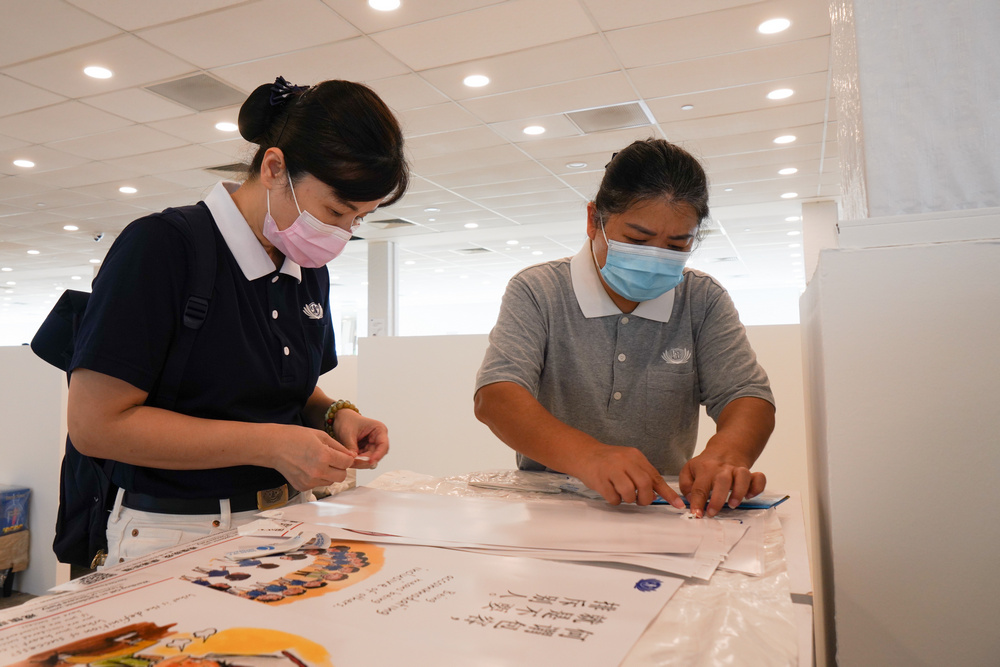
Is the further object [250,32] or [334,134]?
[250,32]

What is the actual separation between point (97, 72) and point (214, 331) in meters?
4.03

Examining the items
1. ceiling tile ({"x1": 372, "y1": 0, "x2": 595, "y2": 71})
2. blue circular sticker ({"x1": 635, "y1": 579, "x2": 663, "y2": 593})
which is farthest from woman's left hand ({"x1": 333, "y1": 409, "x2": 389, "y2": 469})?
ceiling tile ({"x1": 372, "y1": 0, "x2": 595, "y2": 71})

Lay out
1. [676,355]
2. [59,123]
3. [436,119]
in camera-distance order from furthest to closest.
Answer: [436,119], [59,123], [676,355]

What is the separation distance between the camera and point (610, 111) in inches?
196

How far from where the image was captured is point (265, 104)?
1138mm

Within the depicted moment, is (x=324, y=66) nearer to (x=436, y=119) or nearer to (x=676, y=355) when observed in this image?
(x=436, y=119)

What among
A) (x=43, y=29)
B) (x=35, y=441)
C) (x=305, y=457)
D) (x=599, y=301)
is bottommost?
(x=35, y=441)

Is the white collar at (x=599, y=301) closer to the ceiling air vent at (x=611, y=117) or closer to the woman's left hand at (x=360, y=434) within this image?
the woman's left hand at (x=360, y=434)

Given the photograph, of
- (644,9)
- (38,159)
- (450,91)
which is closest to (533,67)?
(450,91)

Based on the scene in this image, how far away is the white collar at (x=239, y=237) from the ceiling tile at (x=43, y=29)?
3.14 m

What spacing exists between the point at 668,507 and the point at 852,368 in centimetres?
36

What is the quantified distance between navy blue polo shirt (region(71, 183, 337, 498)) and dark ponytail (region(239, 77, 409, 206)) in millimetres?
133

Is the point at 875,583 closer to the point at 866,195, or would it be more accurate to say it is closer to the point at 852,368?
the point at 852,368

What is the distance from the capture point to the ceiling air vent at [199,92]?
4312 mm
